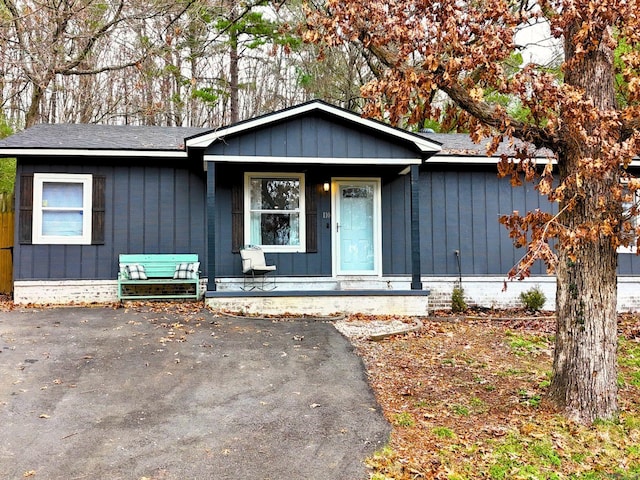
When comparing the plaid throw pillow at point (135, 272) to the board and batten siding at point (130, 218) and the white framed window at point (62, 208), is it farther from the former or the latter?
the white framed window at point (62, 208)

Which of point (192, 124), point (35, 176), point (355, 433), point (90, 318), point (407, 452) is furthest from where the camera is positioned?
point (192, 124)

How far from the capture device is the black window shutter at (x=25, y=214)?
850cm

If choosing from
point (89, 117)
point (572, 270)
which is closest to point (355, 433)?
point (572, 270)

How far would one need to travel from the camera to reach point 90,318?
709 cm

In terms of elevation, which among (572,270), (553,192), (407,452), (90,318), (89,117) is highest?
(89,117)

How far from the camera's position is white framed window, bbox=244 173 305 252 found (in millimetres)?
9211

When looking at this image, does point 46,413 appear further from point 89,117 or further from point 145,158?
point 89,117

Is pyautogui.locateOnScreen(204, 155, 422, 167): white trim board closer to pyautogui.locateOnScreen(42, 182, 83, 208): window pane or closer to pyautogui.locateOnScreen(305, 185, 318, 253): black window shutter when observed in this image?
pyautogui.locateOnScreen(305, 185, 318, 253): black window shutter

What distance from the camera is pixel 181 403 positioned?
4172 mm

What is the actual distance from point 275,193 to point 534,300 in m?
5.36

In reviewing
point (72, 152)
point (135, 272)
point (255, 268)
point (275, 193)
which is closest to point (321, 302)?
point (255, 268)

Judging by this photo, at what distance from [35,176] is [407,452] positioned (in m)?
8.08

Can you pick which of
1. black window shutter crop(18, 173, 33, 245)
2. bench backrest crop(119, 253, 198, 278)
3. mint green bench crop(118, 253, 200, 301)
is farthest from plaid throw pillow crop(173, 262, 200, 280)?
black window shutter crop(18, 173, 33, 245)

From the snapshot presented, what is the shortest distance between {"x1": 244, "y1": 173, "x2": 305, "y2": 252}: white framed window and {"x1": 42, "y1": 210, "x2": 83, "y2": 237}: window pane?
10.0ft
